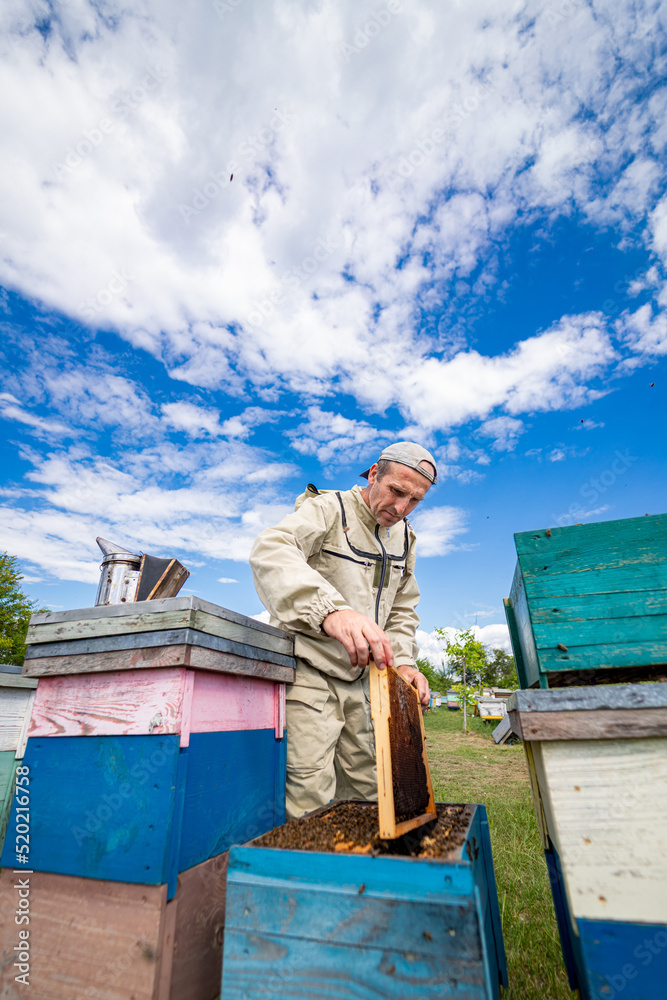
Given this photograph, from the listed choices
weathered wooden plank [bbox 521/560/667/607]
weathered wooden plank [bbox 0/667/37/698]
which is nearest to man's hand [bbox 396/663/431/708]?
weathered wooden plank [bbox 521/560/667/607]

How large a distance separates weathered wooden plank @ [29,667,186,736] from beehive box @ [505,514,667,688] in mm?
1190

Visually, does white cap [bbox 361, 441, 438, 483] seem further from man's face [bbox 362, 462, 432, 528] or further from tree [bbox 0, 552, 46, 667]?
tree [bbox 0, 552, 46, 667]

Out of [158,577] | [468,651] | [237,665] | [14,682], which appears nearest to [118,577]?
[158,577]

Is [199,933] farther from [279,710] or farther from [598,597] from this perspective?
[598,597]

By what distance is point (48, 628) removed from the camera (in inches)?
67.7

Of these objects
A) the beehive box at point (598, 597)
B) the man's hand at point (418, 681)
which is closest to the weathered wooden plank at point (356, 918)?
the beehive box at point (598, 597)

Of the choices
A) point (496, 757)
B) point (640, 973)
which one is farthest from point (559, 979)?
point (496, 757)

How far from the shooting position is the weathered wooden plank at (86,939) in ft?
4.19

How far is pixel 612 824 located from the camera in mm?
1225

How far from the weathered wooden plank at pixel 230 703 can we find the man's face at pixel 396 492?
1.04 metres

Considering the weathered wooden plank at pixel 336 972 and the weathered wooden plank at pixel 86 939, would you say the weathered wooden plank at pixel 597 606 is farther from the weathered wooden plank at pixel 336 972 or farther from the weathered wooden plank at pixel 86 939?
the weathered wooden plank at pixel 86 939

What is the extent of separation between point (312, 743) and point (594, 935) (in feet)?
4.06

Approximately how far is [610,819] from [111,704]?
1.40 meters

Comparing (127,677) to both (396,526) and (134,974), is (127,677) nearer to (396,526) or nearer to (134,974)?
(134,974)
